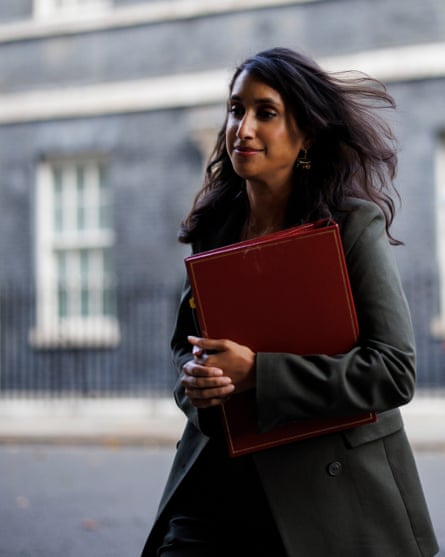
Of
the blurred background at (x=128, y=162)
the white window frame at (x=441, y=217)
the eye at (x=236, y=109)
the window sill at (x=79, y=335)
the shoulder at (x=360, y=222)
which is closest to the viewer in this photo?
the shoulder at (x=360, y=222)

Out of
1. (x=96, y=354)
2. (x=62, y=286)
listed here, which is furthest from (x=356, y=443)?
(x=62, y=286)

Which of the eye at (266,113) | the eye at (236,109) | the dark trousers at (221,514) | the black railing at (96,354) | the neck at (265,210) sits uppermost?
the black railing at (96,354)

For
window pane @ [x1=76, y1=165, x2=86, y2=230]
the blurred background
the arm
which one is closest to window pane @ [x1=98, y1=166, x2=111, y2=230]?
the blurred background

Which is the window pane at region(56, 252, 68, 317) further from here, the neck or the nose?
the nose

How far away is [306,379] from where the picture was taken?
6.66 feet

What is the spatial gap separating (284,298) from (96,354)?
40.7 ft

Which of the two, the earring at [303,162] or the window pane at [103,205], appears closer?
the earring at [303,162]

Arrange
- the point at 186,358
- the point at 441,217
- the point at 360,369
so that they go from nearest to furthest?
the point at 360,369, the point at 186,358, the point at 441,217

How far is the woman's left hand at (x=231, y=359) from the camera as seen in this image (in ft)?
6.66

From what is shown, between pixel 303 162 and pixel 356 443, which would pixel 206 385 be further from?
pixel 303 162

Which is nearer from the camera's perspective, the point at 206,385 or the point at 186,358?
the point at 206,385

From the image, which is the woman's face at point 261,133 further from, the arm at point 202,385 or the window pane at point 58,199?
the window pane at point 58,199

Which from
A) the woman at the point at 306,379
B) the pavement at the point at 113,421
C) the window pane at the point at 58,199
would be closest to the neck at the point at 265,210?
the woman at the point at 306,379

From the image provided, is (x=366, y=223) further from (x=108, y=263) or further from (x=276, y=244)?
(x=108, y=263)
